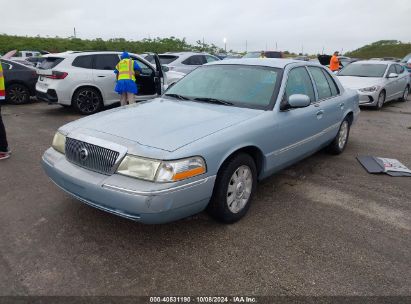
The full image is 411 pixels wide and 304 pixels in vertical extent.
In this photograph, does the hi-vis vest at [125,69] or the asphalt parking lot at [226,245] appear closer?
the asphalt parking lot at [226,245]

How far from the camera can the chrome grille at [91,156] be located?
285 centimetres

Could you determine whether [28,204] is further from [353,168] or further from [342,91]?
[342,91]

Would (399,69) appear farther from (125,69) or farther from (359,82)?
(125,69)

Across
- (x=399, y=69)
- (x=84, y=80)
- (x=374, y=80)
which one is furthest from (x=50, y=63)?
(x=399, y=69)

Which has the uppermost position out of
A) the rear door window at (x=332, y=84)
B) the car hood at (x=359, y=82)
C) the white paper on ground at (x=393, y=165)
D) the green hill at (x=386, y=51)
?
the green hill at (x=386, y=51)

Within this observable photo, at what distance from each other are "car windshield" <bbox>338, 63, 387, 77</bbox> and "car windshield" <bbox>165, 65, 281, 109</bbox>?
802 centimetres

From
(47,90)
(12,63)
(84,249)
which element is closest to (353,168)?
(84,249)

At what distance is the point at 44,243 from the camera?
2.99m

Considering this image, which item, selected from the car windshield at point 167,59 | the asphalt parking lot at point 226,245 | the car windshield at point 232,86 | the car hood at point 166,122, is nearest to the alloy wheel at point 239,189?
the asphalt parking lot at point 226,245

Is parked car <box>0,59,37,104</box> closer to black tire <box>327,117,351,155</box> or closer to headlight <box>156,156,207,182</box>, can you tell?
black tire <box>327,117,351,155</box>

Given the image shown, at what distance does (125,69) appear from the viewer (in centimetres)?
812

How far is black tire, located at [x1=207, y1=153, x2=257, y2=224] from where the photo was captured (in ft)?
10.2

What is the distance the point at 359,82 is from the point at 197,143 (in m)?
8.99

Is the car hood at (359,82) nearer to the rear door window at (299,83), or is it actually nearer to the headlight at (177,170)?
the rear door window at (299,83)
